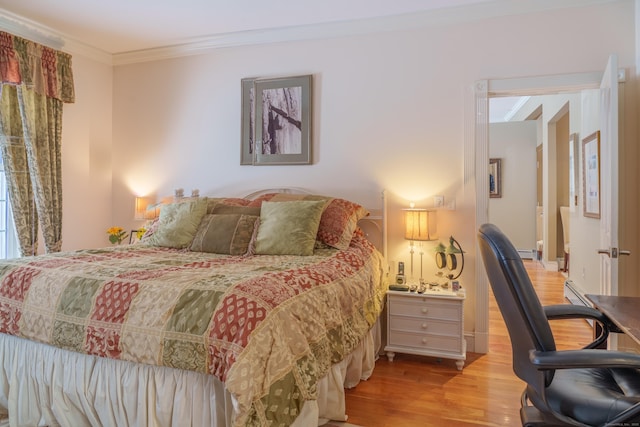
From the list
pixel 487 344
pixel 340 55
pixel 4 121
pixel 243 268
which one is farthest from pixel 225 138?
pixel 487 344

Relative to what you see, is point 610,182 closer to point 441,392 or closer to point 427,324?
point 427,324

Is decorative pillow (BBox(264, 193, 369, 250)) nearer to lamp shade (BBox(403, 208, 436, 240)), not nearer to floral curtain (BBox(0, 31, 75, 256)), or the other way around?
lamp shade (BBox(403, 208, 436, 240))

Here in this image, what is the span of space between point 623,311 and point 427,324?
1.51 m

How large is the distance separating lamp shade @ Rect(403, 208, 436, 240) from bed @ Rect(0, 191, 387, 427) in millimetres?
667

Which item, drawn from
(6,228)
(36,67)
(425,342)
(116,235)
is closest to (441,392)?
(425,342)

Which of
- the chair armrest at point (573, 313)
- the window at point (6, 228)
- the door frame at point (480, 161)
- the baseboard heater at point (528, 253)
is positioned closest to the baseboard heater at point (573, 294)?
the door frame at point (480, 161)

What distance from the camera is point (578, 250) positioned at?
4809mm

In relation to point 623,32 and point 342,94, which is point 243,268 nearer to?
point 342,94

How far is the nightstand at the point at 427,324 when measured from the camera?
9.73 ft

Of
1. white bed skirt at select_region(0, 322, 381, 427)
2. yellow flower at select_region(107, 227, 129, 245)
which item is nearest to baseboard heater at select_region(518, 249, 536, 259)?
white bed skirt at select_region(0, 322, 381, 427)

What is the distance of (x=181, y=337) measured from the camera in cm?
167

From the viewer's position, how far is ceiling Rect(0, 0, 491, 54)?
10.9 feet

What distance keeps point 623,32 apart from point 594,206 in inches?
63.4

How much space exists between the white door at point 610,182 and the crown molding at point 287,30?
945 mm
